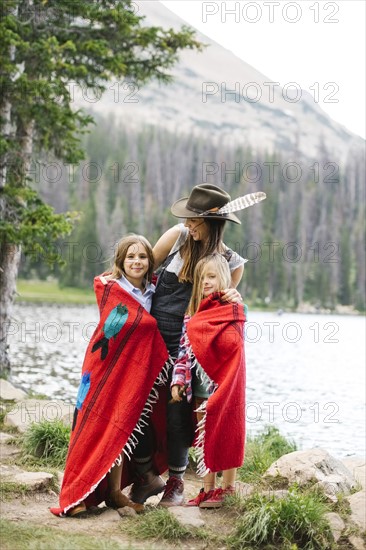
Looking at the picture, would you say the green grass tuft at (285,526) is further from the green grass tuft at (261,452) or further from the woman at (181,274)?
the green grass tuft at (261,452)

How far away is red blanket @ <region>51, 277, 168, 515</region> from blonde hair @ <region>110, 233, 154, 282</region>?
0.34ft

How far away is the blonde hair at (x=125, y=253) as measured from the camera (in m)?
5.09

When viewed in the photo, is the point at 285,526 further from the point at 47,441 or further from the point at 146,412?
the point at 47,441

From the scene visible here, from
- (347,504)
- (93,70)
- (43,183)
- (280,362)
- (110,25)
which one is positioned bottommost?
(280,362)

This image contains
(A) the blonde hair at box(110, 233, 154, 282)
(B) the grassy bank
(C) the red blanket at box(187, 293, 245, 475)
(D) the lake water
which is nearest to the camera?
(C) the red blanket at box(187, 293, 245, 475)

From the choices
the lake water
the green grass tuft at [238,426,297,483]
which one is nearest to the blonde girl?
the green grass tuft at [238,426,297,483]

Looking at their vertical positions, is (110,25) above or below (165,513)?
above

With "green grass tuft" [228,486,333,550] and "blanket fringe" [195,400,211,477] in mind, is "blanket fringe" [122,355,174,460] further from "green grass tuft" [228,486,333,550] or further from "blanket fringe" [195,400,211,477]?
"green grass tuft" [228,486,333,550]

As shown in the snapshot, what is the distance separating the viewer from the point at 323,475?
224 inches

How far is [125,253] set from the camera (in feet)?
16.7

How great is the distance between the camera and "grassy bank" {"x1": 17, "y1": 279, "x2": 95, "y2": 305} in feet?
212

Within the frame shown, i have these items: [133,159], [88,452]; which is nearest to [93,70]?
[88,452]

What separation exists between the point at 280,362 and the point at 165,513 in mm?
22068

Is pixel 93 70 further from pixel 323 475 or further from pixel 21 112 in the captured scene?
pixel 323 475
